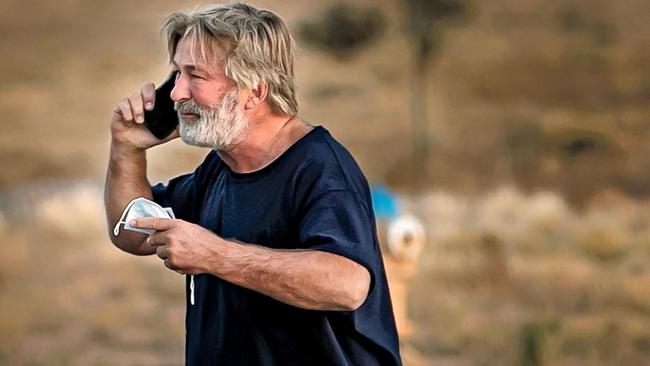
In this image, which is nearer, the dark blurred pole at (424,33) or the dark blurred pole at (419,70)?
the dark blurred pole at (419,70)

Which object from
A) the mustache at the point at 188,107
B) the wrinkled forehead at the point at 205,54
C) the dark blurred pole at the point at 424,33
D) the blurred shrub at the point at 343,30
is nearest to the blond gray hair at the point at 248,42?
the wrinkled forehead at the point at 205,54

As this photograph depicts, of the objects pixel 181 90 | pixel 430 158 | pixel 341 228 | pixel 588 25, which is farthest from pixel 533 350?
pixel 588 25

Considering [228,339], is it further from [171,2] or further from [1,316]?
[171,2]

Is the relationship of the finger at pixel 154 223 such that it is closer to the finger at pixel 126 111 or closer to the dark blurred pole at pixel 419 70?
the finger at pixel 126 111

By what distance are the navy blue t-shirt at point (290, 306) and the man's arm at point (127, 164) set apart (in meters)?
0.39

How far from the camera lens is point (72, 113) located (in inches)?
641

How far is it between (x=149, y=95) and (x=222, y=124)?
15.1 inches

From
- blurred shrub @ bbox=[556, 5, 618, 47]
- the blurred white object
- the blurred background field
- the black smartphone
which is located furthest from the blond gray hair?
blurred shrub @ bbox=[556, 5, 618, 47]

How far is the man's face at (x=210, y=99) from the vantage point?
3.61 m

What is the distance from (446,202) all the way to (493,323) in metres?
3.47

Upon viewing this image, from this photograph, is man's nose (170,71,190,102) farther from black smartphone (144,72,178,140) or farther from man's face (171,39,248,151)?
black smartphone (144,72,178,140)

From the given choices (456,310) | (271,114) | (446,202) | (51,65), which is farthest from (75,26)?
(271,114)

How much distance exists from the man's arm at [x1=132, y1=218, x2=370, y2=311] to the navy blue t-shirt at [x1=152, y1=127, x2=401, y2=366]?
77 mm

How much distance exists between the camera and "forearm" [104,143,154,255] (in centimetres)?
397
